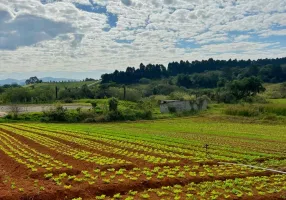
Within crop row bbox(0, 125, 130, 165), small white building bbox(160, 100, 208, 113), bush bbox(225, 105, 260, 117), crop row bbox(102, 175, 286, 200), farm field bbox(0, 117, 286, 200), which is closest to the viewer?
crop row bbox(102, 175, 286, 200)

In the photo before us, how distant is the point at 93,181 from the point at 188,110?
75.9 metres

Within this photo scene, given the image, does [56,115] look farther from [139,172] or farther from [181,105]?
[139,172]

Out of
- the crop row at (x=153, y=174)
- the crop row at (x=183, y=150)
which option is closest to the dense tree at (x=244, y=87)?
→ the crop row at (x=183, y=150)

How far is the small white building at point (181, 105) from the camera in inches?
3543

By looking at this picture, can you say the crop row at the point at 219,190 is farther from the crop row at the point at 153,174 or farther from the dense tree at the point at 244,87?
the dense tree at the point at 244,87

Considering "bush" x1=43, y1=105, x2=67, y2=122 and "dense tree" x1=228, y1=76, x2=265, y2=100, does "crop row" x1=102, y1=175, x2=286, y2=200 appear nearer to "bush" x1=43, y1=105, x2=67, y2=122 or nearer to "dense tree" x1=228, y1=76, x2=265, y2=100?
"bush" x1=43, y1=105, x2=67, y2=122

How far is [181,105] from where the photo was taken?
9231 centimetres

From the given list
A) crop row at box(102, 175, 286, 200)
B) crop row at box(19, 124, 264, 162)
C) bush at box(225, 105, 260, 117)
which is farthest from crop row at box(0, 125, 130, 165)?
bush at box(225, 105, 260, 117)

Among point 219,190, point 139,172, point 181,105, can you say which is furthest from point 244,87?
point 219,190

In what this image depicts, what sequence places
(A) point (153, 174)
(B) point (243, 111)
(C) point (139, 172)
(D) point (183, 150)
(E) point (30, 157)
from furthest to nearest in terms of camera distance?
1. (B) point (243, 111)
2. (D) point (183, 150)
3. (E) point (30, 157)
4. (C) point (139, 172)
5. (A) point (153, 174)

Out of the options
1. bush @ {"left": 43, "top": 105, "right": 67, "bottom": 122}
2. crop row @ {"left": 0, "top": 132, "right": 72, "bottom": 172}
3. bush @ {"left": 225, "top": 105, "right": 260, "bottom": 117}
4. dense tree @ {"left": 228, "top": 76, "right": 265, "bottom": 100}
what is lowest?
bush @ {"left": 225, "top": 105, "right": 260, "bottom": 117}

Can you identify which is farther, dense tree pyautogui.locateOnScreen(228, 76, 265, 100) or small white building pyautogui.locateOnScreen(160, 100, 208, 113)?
dense tree pyautogui.locateOnScreen(228, 76, 265, 100)

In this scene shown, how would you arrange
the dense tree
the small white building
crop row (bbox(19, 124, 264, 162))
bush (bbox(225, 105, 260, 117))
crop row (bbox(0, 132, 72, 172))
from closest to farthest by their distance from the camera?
crop row (bbox(0, 132, 72, 172))
crop row (bbox(19, 124, 264, 162))
bush (bbox(225, 105, 260, 117))
the small white building
the dense tree

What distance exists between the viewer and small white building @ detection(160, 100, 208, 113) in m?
90.0
